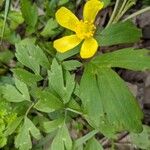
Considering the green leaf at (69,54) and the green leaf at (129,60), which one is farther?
the green leaf at (69,54)

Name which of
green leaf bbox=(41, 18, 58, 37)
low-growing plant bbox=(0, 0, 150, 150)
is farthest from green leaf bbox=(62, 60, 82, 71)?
green leaf bbox=(41, 18, 58, 37)

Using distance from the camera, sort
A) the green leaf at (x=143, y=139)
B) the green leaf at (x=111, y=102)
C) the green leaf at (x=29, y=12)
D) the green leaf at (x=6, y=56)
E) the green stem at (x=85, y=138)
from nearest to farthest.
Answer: the green leaf at (x=111, y=102), the green stem at (x=85, y=138), the green leaf at (x=143, y=139), the green leaf at (x=29, y=12), the green leaf at (x=6, y=56)

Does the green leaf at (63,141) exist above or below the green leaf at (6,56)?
below

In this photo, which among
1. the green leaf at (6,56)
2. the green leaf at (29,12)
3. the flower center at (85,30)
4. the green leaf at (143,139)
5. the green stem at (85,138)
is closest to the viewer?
the flower center at (85,30)

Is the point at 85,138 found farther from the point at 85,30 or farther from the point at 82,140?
the point at 85,30

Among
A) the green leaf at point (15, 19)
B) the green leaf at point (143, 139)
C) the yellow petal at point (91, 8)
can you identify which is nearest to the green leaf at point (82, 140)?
the green leaf at point (143, 139)

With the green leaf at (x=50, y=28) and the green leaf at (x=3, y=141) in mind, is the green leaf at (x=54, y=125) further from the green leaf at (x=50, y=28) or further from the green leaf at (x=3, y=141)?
the green leaf at (x=50, y=28)

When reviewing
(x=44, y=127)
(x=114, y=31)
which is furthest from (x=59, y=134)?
(x=114, y=31)

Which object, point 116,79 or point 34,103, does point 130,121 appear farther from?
point 34,103

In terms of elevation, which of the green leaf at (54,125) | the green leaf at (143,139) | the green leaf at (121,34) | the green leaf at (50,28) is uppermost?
the green leaf at (121,34)
